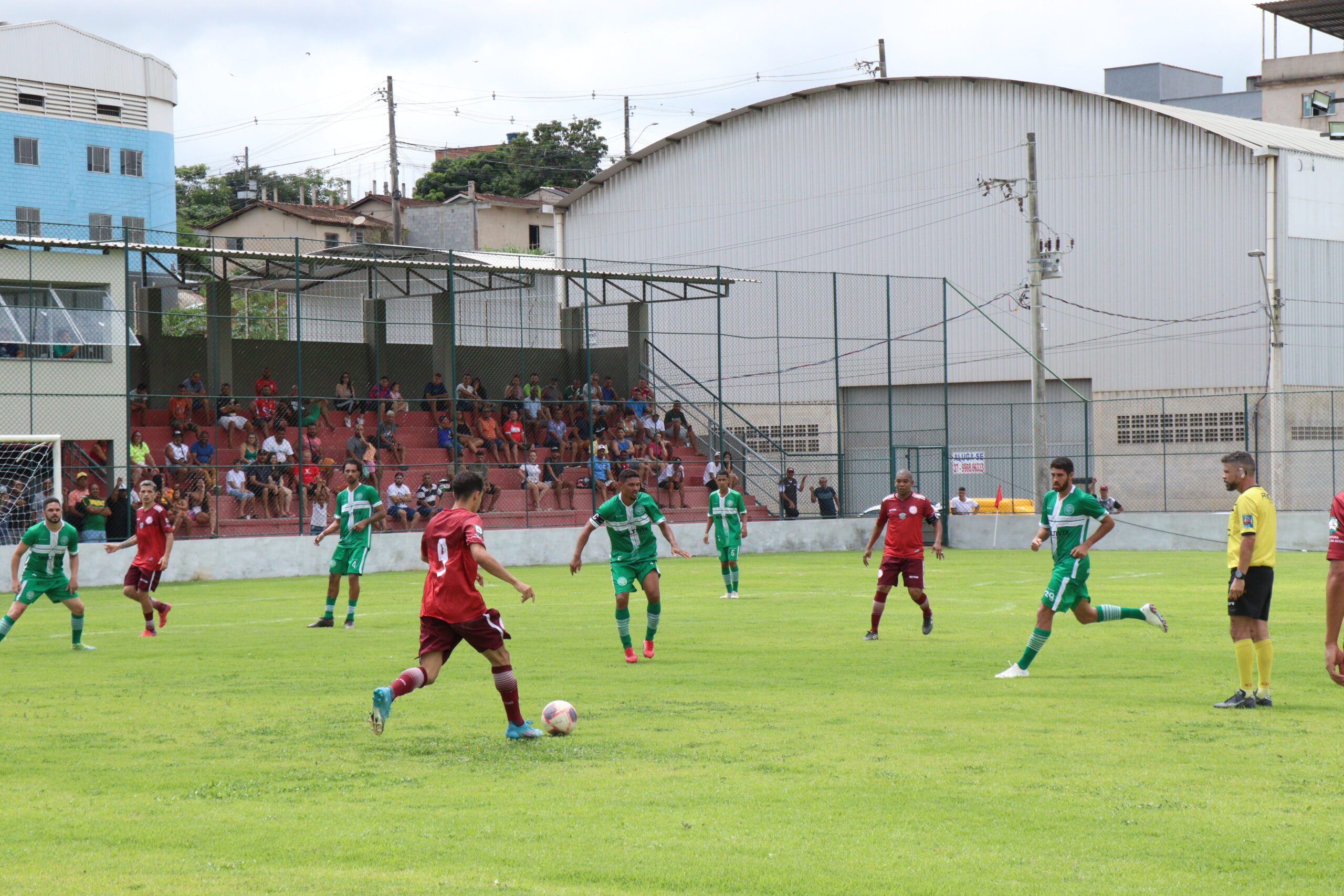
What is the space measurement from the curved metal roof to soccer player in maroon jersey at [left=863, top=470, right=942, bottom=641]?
86.8 ft

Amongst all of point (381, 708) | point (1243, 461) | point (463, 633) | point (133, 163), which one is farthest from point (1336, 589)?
point (133, 163)

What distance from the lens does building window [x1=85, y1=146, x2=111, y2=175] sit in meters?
51.6

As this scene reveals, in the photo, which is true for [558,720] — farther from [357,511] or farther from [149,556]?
[149,556]

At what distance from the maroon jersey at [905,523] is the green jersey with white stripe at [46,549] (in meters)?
8.98

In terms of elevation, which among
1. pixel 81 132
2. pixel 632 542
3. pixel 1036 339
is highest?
pixel 81 132

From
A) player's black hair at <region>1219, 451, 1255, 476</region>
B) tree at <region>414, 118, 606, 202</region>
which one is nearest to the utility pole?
tree at <region>414, 118, 606, 202</region>

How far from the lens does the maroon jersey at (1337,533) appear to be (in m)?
9.84

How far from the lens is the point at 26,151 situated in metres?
50.1

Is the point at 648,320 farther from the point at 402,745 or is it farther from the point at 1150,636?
the point at 402,745

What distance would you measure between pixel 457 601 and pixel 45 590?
27.1 ft

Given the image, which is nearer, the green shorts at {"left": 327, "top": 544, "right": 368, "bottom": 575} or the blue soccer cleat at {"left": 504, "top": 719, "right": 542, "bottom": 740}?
the blue soccer cleat at {"left": 504, "top": 719, "right": 542, "bottom": 740}

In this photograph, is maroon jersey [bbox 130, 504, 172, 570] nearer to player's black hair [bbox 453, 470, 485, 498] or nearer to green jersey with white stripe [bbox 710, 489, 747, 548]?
green jersey with white stripe [bbox 710, 489, 747, 548]

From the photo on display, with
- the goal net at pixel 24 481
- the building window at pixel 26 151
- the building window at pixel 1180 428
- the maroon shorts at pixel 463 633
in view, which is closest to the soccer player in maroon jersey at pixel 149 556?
the maroon shorts at pixel 463 633

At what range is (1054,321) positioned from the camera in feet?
135
